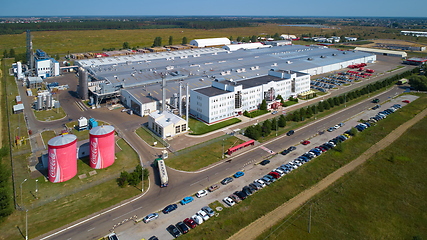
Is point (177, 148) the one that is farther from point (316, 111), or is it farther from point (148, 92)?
point (316, 111)

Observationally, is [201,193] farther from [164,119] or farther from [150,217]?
[164,119]

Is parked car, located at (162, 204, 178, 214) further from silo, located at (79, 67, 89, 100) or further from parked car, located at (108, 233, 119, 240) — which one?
silo, located at (79, 67, 89, 100)

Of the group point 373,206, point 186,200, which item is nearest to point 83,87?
point 186,200

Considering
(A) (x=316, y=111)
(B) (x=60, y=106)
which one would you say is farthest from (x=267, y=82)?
(B) (x=60, y=106)

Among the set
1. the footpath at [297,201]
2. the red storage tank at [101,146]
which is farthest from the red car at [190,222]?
the red storage tank at [101,146]

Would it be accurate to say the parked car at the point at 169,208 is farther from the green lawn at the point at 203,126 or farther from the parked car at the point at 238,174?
the green lawn at the point at 203,126

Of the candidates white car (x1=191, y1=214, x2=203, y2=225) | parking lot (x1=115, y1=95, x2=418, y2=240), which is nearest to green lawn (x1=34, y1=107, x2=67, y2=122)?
parking lot (x1=115, y1=95, x2=418, y2=240)

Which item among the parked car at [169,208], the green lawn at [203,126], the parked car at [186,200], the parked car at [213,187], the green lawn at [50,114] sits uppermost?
the green lawn at [50,114]
